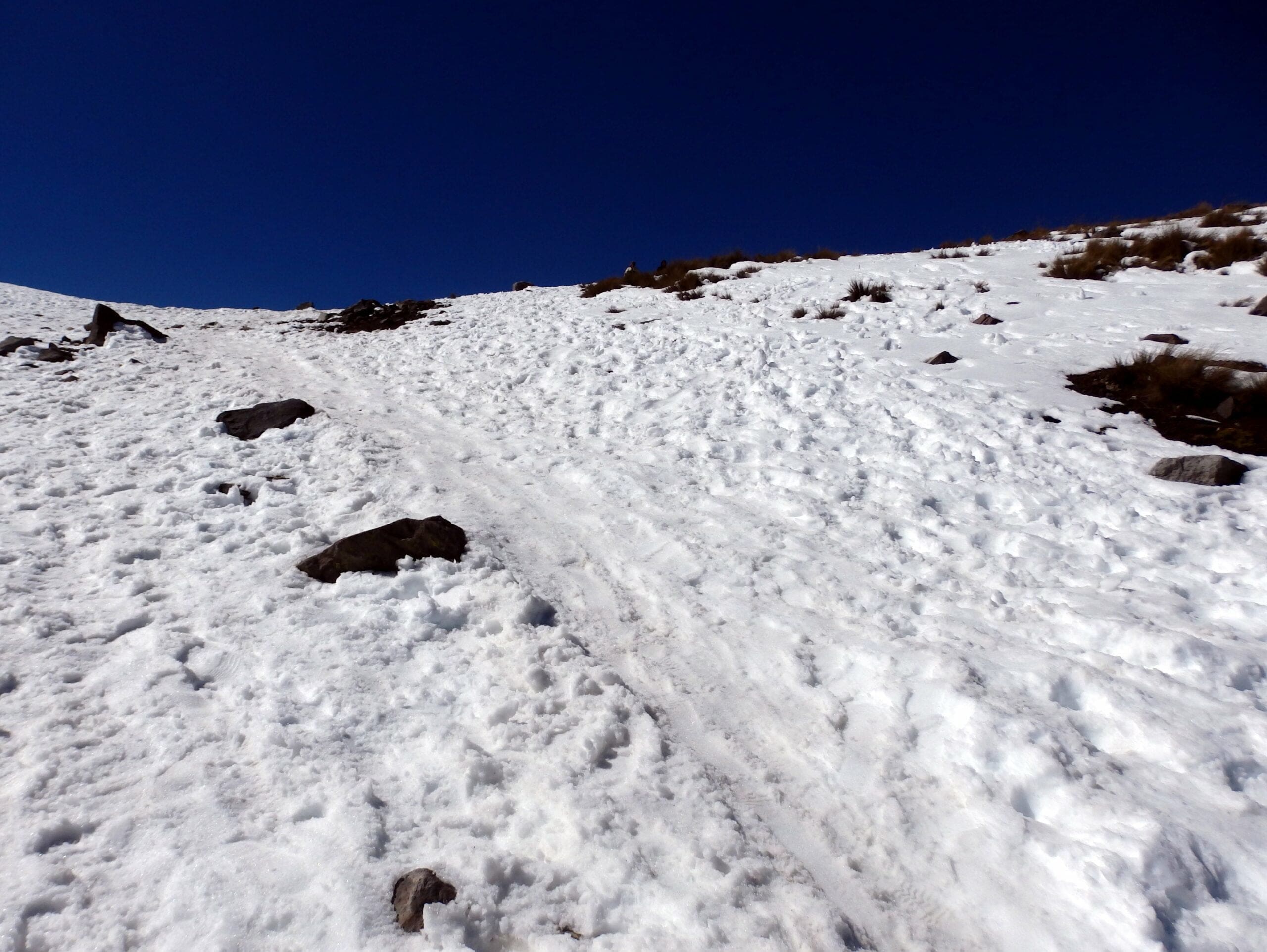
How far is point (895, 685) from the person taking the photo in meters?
3.79

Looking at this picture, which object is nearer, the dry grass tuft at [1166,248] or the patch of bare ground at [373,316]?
the dry grass tuft at [1166,248]

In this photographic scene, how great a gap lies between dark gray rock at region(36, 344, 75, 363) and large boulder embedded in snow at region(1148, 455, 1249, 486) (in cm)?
1535

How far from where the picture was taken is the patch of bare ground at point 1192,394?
6.32 metres

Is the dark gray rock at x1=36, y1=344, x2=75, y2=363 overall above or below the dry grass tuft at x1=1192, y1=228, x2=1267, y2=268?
above

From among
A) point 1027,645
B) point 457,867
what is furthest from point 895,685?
point 457,867

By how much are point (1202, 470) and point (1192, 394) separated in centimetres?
190

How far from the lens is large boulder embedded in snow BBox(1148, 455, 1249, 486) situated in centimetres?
554

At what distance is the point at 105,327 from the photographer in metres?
12.8

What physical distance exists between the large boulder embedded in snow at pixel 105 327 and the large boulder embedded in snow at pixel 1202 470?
16422 mm

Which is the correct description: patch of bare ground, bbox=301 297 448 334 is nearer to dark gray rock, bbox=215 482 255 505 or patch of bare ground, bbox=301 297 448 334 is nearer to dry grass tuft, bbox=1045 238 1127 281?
dark gray rock, bbox=215 482 255 505

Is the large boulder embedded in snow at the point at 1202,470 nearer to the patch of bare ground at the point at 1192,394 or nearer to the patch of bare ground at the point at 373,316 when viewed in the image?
the patch of bare ground at the point at 1192,394

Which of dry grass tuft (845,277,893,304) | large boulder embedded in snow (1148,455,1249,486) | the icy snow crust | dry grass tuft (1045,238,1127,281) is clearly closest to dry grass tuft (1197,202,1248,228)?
dry grass tuft (1045,238,1127,281)

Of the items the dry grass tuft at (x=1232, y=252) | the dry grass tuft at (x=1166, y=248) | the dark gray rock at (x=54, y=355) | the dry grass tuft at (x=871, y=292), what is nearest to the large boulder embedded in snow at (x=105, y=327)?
the dark gray rock at (x=54, y=355)

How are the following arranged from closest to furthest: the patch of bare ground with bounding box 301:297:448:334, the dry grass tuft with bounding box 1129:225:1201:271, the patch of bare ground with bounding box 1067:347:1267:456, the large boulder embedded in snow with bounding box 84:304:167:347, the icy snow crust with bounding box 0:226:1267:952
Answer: the icy snow crust with bounding box 0:226:1267:952, the patch of bare ground with bounding box 1067:347:1267:456, the dry grass tuft with bounding box 1129:225:1201:271, the large boulder embedded in snow with bounding box 84:304:167:347, the patch of bare ground with bounding box 301:297:448:334
